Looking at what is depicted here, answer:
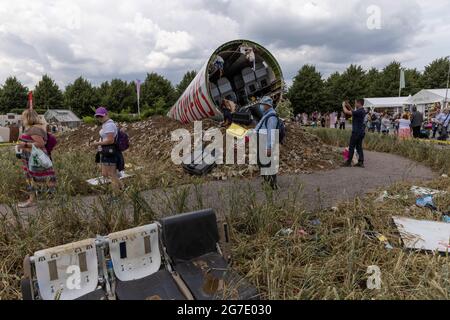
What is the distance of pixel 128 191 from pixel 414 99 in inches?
1198

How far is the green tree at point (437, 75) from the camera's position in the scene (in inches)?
1715

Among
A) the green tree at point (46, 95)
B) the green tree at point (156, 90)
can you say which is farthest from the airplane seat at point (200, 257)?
the green tree at point (46, 95)

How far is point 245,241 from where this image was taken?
322cm

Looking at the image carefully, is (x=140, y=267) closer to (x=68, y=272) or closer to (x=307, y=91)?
(x=68, y=272)

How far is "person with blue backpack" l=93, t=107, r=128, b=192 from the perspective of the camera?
16.5ft

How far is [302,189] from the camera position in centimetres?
466

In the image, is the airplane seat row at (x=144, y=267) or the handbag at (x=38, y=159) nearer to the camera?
the airplane seat row at (x=144, y=267)

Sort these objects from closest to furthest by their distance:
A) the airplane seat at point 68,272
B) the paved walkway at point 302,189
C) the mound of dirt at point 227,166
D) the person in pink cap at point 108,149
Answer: the airplane seat at point 68,272 < the paved walkway at point 302,189 < the person in pink cap at point 108,149 < the mound of dirt at point 227,166

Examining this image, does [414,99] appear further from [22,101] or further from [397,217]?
[22,101]

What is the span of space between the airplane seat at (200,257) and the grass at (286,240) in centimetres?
18

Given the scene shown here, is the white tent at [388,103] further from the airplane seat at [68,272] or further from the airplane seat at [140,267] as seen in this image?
the airplane seat at [68,272]

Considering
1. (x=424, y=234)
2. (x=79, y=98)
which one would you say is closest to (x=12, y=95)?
(x=79, y=98)

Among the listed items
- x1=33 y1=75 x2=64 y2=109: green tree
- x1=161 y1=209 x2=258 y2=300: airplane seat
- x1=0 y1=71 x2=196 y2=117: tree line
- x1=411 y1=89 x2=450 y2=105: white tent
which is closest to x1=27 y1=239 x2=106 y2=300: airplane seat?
x1=161 y1=209 x2=258 y2=300: airplane seat
